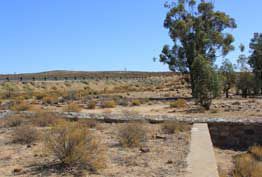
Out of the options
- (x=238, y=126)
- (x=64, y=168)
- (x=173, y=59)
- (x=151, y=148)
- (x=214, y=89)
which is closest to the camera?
(x=64, y=168)

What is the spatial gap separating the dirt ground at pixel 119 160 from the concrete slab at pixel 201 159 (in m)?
0.20

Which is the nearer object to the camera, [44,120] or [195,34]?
[44,120]

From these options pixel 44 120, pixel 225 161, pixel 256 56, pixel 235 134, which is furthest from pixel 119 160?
pixel 256 56

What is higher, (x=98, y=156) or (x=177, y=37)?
(x=177, y=37)

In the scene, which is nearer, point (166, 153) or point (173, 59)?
point (166, 153)

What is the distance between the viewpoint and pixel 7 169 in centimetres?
818

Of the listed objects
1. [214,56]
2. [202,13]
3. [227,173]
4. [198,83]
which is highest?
[202,13]

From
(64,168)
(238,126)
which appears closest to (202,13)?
(238,126)

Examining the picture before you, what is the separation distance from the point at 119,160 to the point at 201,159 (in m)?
1.97

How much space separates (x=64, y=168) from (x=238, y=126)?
27.1 ft

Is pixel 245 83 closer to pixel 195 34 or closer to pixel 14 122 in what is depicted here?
pixel 195 34

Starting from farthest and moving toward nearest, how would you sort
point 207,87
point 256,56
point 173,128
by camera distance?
point 256,56, point 207,87, point 173,128

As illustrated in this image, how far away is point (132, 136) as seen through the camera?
11.0 metres

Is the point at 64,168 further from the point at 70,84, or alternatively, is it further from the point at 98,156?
the point at 70,84
